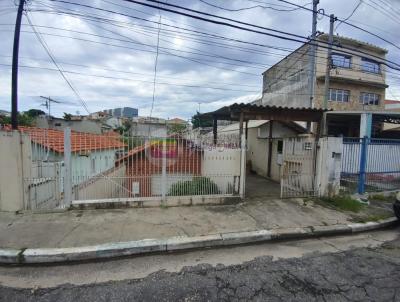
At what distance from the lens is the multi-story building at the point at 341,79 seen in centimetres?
1975

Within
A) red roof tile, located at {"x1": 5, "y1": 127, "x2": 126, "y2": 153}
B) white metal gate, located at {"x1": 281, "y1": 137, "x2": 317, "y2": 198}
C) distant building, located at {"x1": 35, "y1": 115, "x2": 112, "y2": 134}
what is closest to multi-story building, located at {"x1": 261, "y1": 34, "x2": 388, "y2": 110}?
white metal gate, located at {"x1": 281, "y1": 137, "x2": 317, "y2": 198}

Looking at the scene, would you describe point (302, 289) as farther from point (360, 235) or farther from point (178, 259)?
point (360, 235)

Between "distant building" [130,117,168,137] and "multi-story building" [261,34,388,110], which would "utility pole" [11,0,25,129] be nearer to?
"distant building" [130,117,168,137]

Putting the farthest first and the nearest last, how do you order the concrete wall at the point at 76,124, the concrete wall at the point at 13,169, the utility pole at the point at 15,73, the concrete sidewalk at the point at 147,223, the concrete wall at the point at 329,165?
the concrete wall at the point at 76,124, the utility pole at the point at 15,73, the concrete wall at the point at 329,165, the concrete wall at the point at 13,169, the concrete sidewalk at the point at 147,223

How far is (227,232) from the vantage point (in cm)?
471

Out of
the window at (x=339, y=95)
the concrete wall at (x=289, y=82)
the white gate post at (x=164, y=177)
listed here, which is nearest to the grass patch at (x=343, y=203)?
the white gate post at (x=164, y=177)

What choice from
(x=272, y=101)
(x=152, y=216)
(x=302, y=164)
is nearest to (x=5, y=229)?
(x=152, y=216)

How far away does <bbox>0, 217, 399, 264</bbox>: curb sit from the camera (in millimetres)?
3717

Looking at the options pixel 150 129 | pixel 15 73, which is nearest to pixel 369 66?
pixel 150 129

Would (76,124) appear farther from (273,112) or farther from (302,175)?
(302,175)

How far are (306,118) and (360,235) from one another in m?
4.45

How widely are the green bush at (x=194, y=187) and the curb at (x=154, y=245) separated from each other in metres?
2.01

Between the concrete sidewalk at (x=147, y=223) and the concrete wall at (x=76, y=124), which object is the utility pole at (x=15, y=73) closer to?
the concrete sidewalk at (x=147, y=223)

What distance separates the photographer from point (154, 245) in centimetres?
411
